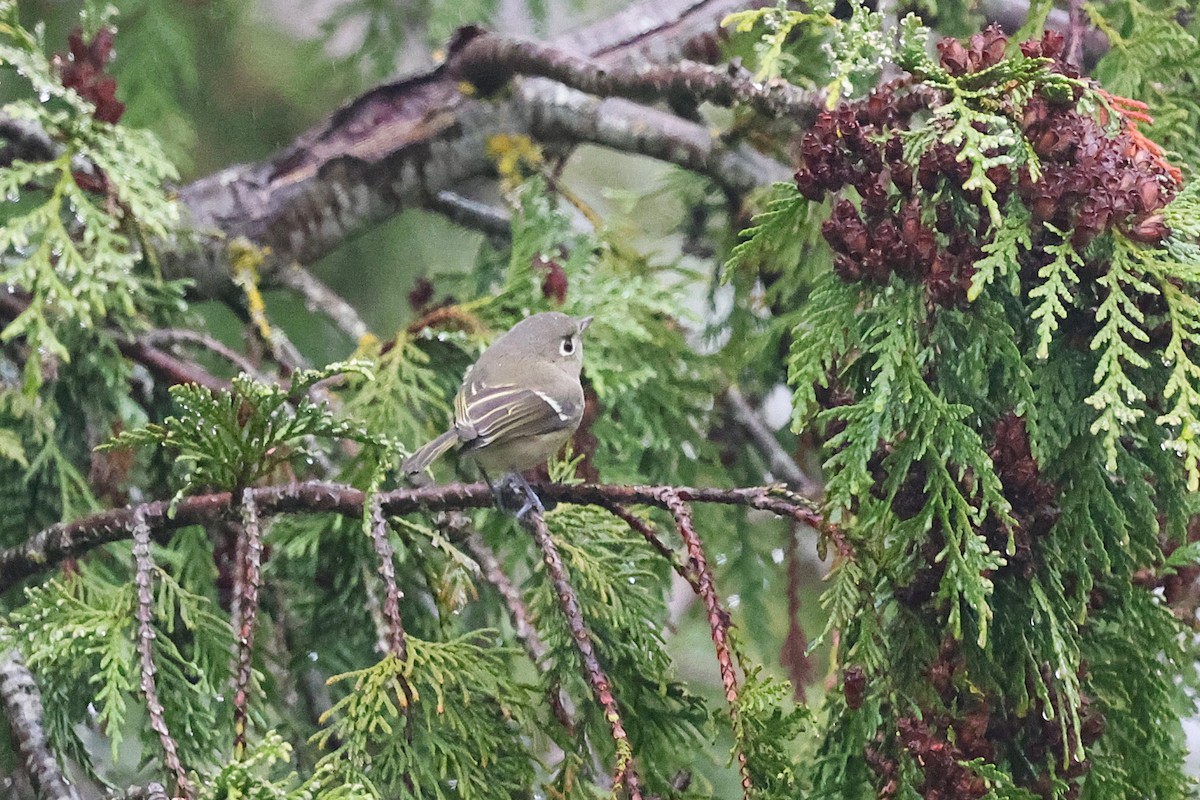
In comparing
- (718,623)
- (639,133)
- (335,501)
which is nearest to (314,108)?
(639,133)

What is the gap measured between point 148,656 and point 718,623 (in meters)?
0.72

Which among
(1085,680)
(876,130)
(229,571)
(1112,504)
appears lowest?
(229,571)

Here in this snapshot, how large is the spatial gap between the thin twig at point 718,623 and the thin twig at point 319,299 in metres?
1.64

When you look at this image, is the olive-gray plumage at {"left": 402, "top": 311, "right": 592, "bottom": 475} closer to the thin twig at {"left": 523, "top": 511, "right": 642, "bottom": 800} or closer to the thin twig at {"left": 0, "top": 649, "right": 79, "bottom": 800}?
the thin twig at {"left": 523, "top": 511, "right": 642, "bottom": 800}

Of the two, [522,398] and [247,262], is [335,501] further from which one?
[247,262]

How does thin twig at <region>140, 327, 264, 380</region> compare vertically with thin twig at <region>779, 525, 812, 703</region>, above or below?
above

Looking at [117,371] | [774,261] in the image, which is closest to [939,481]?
[774,261]

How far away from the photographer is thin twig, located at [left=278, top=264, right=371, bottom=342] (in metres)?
3.12

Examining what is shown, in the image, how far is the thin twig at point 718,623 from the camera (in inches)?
59.7

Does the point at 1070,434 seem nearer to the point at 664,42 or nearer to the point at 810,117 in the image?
the point at 810,117

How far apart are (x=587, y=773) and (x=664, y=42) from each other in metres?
2.26

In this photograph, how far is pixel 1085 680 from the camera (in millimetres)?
1746

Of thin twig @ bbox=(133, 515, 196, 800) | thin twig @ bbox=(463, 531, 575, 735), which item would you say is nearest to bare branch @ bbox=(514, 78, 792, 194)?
thin twig @ bbox=(463, 531, 575, 735)

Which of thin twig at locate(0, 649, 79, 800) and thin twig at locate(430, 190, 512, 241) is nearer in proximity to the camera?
thin twig at locate(0, 649, 79, 800)
